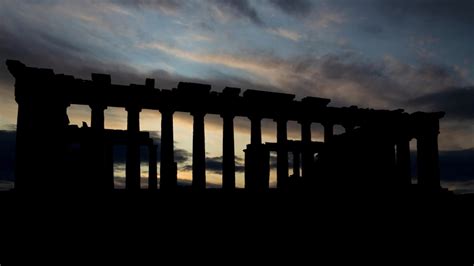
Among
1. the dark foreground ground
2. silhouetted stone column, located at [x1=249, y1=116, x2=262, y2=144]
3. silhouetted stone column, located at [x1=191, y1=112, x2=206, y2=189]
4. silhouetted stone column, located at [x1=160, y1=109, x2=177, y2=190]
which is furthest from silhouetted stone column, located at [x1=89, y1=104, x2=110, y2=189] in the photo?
silhouetted stone column, located at [x1=249, y1=116, x2=262, y2=144]

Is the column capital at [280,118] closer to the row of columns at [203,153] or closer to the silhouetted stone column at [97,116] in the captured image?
the row of columns at [203,153]

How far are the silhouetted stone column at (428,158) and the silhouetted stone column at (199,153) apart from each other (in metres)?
17.6

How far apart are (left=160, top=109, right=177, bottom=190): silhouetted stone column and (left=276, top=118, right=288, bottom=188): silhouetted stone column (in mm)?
7967

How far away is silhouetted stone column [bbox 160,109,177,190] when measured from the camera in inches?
1227

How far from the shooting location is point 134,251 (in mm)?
19094

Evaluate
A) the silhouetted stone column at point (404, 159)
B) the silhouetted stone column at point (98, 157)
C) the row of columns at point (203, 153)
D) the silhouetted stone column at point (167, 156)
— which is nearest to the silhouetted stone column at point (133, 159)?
the row of columns at point (203, 153)

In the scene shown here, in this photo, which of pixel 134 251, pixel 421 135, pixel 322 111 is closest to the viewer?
pixel 134 251

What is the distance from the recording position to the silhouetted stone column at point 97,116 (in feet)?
101

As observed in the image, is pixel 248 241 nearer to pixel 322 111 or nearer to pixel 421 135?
pixel 322 111

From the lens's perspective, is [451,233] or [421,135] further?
[421,135]

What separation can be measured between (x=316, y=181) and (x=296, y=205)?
8397 millimetres

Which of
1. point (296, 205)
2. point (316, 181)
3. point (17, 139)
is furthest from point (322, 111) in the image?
point (17, 139)

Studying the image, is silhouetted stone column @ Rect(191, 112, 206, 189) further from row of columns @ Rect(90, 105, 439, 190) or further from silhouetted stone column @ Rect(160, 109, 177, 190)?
silhouetted stone column @ Rect(160, 109, 177, 190)

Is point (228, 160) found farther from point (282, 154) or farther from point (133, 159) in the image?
point (133, 159)
